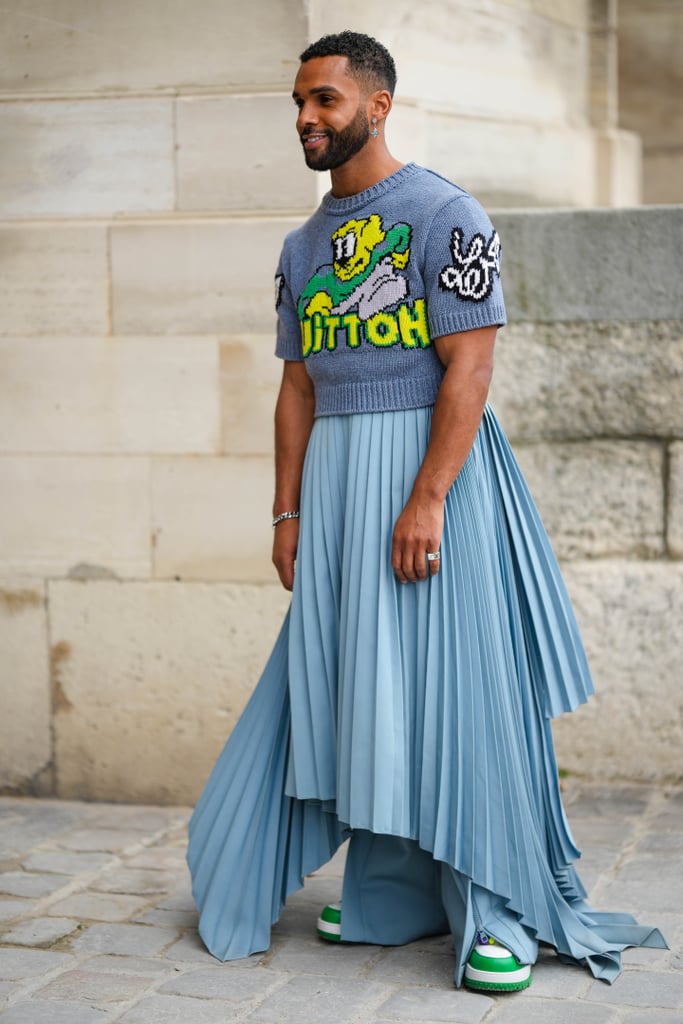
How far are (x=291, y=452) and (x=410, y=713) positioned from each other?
2.39 ft

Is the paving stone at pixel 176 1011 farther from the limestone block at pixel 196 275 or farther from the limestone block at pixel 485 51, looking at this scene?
the limestone block at pixel 485 51

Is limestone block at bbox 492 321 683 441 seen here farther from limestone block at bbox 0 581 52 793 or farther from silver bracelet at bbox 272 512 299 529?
limestone block at bbox 0 581 52 793

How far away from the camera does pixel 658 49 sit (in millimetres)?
6098

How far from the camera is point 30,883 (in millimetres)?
4086

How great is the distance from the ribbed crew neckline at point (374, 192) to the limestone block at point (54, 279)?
1.60 m

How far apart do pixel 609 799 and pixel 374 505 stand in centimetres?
185

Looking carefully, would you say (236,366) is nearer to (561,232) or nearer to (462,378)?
(561,232)

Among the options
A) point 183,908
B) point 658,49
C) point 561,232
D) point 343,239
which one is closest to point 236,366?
point 561,232

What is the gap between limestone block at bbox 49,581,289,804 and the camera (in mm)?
4789

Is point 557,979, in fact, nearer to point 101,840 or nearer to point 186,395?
point 101,840

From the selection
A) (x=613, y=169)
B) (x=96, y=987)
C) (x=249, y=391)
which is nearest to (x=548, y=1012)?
(x=96, y=987)

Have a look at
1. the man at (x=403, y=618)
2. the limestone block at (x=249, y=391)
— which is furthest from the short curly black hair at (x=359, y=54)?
the limestone block at (x=249, y=391)

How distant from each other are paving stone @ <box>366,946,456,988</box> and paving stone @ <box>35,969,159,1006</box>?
1.70 ft

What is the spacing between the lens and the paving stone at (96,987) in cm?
327
